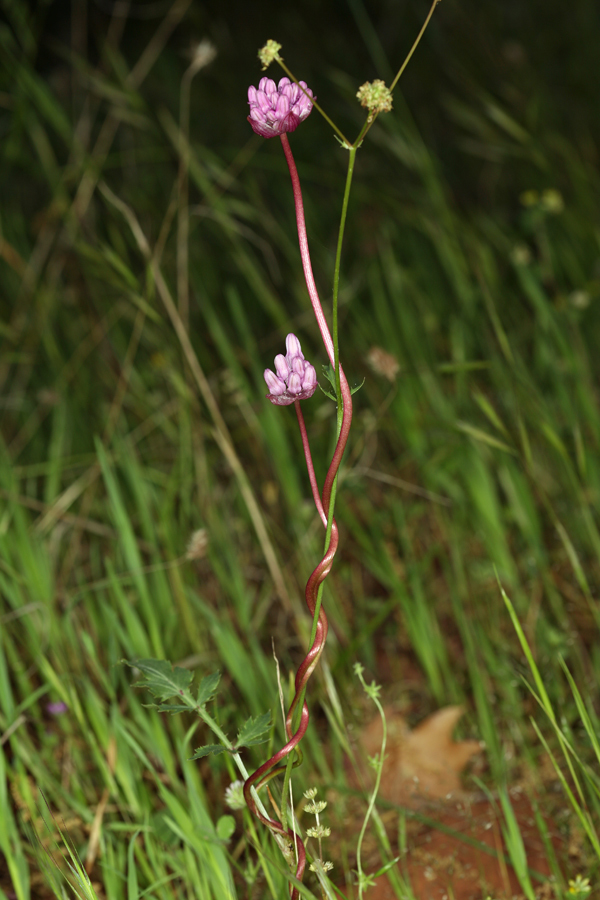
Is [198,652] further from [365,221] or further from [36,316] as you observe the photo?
[365,221]

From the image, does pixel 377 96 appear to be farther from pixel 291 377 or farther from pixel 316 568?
pixel 316 568

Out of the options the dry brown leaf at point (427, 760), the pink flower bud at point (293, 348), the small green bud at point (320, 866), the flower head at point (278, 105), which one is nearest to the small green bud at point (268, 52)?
the flower head at point (278, 105)

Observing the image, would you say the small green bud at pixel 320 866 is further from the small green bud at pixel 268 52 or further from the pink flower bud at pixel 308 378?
the small green bud at pixel 268 52

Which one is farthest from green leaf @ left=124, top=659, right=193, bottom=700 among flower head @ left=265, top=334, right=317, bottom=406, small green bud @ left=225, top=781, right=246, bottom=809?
flower head @ left=265, top=334, right=317, bottom=406

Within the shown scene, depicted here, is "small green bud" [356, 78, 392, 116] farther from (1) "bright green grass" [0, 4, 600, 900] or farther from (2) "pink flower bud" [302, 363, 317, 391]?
(1) "bright green grass" [0, 4, 600, 900]

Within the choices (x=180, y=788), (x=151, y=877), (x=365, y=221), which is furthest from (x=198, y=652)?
(x=365, y=221)

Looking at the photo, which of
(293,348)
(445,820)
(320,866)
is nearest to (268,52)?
(293,348)
